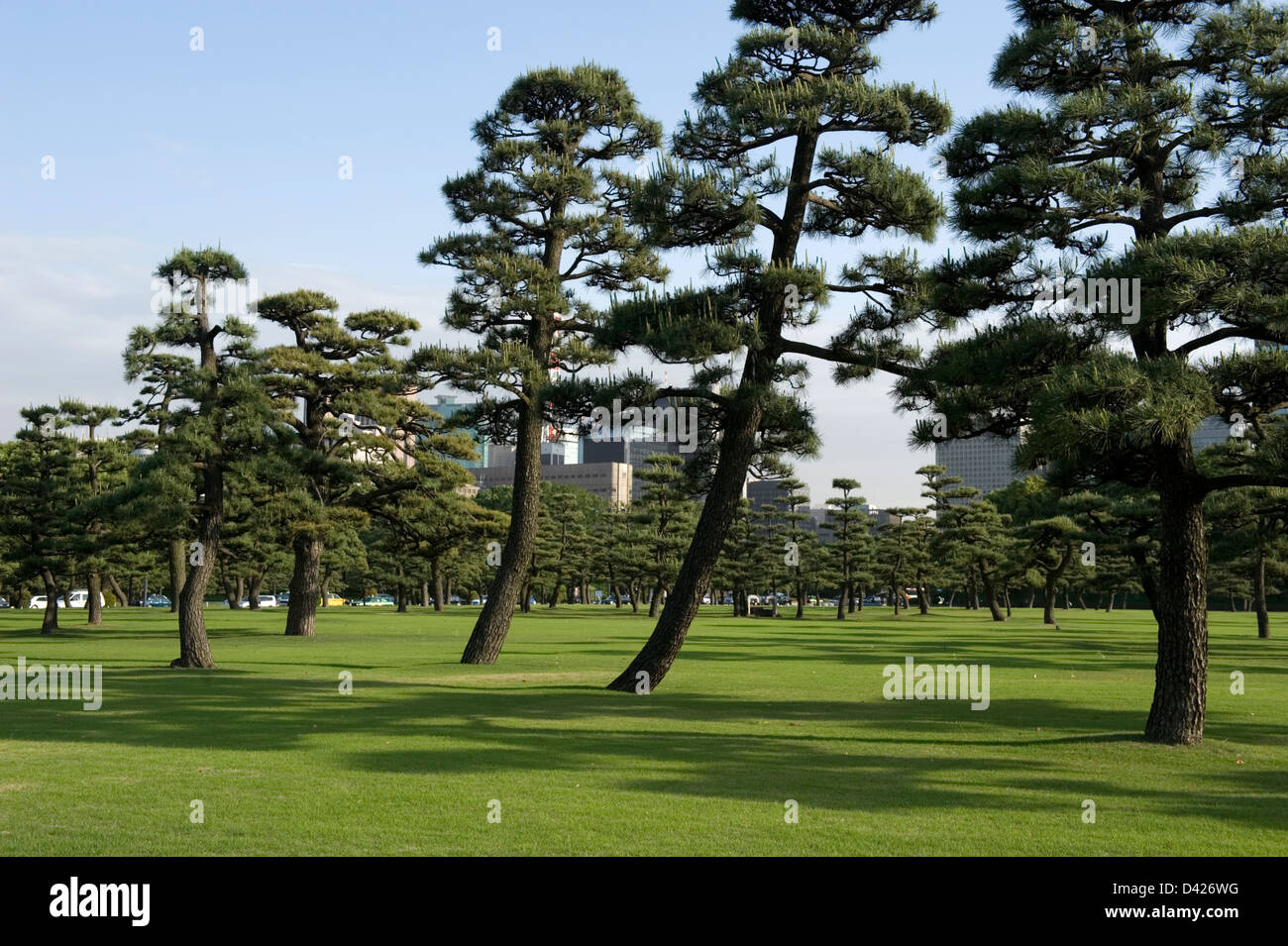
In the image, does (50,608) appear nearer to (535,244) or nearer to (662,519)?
(535,244)

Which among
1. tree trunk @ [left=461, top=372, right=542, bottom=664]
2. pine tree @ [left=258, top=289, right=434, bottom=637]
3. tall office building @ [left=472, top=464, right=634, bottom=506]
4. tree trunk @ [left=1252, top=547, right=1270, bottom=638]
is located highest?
tall office building @ [left=472, top=464, right=634, bottom=506]

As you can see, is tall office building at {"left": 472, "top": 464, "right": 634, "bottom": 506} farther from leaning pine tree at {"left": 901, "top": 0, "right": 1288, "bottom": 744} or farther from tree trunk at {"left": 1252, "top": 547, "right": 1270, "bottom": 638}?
leaning pine tree at {"left": 901, "top": 0, "right": 1288, "bottom": 744}

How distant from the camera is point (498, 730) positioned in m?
13.1

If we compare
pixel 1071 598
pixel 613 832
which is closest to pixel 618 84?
pixel 613 832

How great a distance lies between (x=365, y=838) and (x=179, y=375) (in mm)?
15619

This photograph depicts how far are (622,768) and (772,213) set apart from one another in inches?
372

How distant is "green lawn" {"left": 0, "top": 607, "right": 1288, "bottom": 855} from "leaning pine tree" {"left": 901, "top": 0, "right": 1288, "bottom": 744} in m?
2.82

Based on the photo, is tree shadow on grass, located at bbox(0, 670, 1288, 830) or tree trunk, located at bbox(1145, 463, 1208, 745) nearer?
tree shadow on grass, located at bbox(0, 670, 1288, 830)

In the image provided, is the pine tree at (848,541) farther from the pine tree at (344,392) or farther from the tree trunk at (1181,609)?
the tree trunk at (1181,609)

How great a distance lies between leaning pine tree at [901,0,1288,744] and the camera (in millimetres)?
10555

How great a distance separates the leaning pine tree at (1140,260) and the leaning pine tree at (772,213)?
2577 millimetres

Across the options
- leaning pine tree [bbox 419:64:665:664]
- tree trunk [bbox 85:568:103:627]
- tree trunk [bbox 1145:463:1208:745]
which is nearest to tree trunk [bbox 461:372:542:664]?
leaning pine tree [bbox 419:64:665:664]

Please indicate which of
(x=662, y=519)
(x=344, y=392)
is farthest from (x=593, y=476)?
(x=344, y=392)
